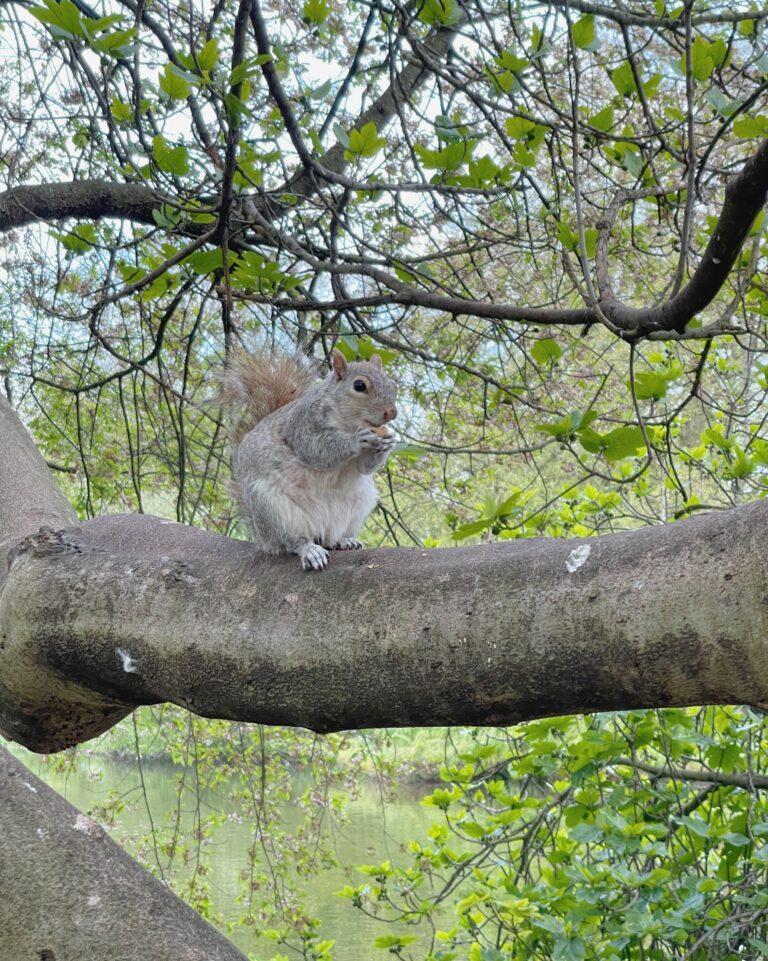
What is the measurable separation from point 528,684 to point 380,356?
1.17m

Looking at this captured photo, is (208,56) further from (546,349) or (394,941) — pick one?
(394,941)

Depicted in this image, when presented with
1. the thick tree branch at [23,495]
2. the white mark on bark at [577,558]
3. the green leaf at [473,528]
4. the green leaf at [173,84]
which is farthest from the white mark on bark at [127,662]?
the green leaf at [173,84]

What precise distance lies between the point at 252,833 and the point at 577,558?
17.2ft

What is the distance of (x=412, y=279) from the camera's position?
2070mm

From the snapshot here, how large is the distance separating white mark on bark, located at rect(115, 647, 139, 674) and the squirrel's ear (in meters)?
0.79

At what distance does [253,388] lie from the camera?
215 cm

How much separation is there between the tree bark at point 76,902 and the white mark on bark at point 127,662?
0.63 ft

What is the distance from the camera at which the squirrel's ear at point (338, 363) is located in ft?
6.18

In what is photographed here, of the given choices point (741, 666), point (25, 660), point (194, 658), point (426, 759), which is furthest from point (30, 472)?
point (426, 759)

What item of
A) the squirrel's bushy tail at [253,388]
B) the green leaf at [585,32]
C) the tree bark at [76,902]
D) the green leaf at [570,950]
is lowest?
the green leaf at [570,950]

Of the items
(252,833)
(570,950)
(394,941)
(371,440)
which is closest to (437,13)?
(371,440)

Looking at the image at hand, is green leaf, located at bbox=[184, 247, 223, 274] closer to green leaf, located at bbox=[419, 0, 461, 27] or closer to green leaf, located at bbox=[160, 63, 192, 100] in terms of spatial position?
green leaf, located at bbox=[160, 63, 192, 100]

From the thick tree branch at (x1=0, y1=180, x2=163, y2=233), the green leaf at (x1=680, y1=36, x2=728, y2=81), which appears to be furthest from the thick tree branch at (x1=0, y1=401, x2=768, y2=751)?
the thick tree branch at (x1=0, y1=180, x2=163, y2=233)

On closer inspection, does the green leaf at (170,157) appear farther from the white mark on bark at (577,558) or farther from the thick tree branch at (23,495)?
the white mark on bark at (577,558)
